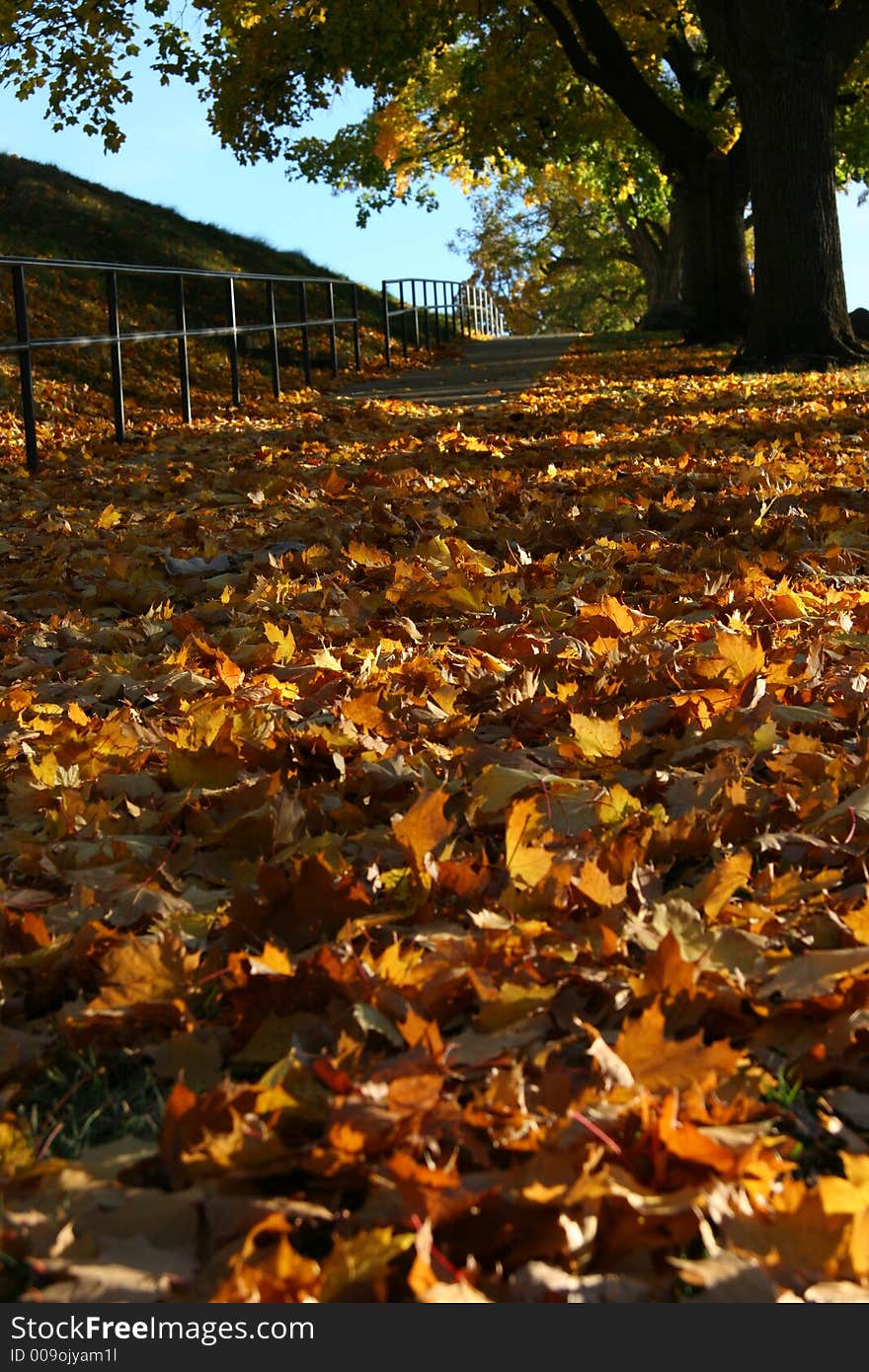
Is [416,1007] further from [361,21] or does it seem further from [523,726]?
[361,21]

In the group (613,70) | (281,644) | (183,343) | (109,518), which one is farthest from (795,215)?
(281,644)

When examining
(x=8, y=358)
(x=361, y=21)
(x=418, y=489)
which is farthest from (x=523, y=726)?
(x=361, y=21)

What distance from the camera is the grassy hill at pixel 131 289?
50.0 feet

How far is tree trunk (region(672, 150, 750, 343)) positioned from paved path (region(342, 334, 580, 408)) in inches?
96.2

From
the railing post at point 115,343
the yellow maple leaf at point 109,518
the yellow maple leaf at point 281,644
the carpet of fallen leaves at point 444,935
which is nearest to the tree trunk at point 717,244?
the railing post at point 115,343

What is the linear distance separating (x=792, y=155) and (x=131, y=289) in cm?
843

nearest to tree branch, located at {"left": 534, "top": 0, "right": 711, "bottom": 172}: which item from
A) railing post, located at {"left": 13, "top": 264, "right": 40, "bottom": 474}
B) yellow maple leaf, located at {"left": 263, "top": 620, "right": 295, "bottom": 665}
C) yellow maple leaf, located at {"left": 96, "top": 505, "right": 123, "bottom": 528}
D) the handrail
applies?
the handrail

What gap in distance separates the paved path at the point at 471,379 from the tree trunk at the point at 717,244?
2.44m

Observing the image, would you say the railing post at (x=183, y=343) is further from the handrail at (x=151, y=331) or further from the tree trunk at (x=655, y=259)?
the tree trunk at (x=655, y=259)

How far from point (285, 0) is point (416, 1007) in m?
19.5

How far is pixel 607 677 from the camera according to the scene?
11.4ft

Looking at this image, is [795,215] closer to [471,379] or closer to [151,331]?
[471,379]

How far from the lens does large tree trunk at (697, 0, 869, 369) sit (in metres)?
14.6

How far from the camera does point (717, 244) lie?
816 inches
